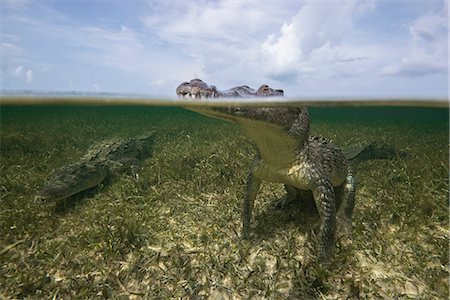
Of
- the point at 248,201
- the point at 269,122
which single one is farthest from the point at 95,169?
the point at 269,122

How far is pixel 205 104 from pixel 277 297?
1946 mm

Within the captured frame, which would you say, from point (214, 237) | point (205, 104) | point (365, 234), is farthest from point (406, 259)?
point (205, 104)

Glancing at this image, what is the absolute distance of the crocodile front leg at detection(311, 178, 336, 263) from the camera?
344cm

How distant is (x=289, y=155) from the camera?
3451 mm

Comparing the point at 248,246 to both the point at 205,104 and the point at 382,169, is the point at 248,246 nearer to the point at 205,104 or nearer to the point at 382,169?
the point at 205,104

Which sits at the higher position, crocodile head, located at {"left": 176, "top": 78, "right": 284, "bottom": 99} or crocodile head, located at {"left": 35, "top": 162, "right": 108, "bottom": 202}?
crocodile head, located at {"left": 176, "top": 78, "right": 284, "bottom": 99}

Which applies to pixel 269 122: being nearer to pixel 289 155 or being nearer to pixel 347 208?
pixel 289 155

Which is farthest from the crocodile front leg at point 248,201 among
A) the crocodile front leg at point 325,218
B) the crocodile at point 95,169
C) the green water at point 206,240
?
the crocodile at point 95,169

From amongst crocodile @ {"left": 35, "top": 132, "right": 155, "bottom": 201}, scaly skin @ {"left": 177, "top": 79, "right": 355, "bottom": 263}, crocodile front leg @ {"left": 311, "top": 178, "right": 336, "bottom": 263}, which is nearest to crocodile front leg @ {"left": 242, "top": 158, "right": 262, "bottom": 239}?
scaly skin @ {"left": 177, "top": 79, "right": 355, "bottom": 263}

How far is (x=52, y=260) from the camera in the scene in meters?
3.73

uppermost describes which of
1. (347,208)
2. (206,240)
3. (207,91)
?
(207,91)

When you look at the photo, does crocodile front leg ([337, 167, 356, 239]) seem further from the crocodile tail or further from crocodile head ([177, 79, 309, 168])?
the crocodile tail

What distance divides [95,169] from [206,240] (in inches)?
112

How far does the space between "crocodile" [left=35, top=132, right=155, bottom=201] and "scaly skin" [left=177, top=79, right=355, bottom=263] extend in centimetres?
293
